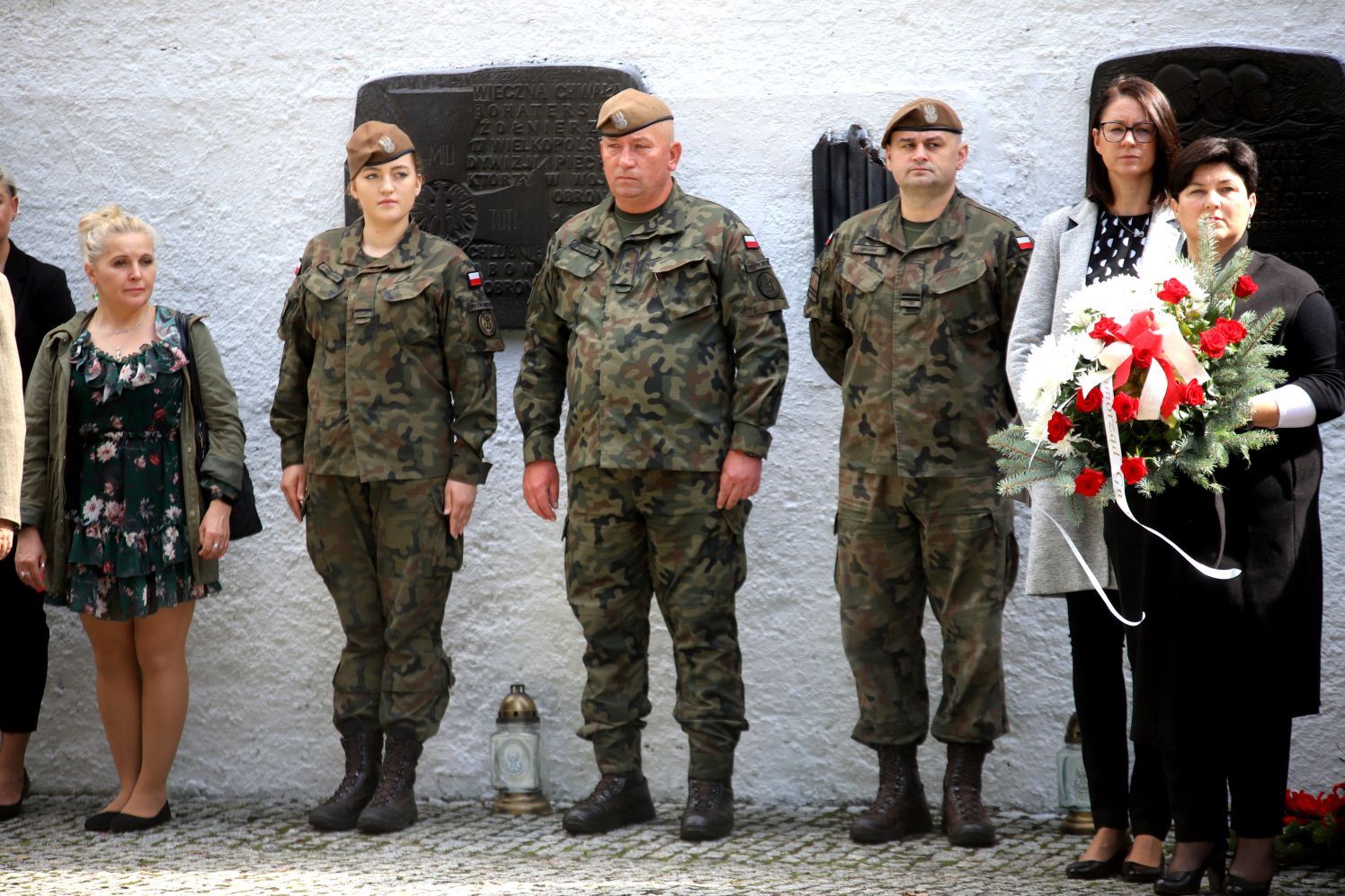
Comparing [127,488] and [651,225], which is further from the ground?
[651,225]

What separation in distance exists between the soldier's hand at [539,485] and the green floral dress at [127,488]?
36.5 inches

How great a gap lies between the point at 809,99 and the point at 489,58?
1064mm

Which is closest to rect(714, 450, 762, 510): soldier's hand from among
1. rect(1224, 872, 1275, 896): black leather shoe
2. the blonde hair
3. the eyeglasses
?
the eyeglasses

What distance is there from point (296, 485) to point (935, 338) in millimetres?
1987

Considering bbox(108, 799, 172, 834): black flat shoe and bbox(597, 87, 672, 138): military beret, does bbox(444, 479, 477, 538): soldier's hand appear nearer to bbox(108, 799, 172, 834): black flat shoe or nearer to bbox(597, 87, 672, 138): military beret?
bbox(597, 87, 672, 138): military beret

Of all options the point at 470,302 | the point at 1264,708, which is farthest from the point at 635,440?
the point at 1264,708

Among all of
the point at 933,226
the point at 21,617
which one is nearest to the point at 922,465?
the point at 933,226

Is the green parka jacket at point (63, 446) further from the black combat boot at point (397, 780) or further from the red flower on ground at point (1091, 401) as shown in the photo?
the red flower on ground at point (1091, 401)

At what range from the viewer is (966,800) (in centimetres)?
469

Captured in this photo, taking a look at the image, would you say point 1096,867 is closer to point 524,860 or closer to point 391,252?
point 524,860

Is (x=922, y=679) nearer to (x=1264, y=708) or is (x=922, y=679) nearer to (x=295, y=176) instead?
(x=1264, y=708)

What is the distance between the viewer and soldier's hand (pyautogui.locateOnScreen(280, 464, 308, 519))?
17.0ft

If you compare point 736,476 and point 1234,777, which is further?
point 736,476

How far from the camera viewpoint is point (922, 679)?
4.83 metres
